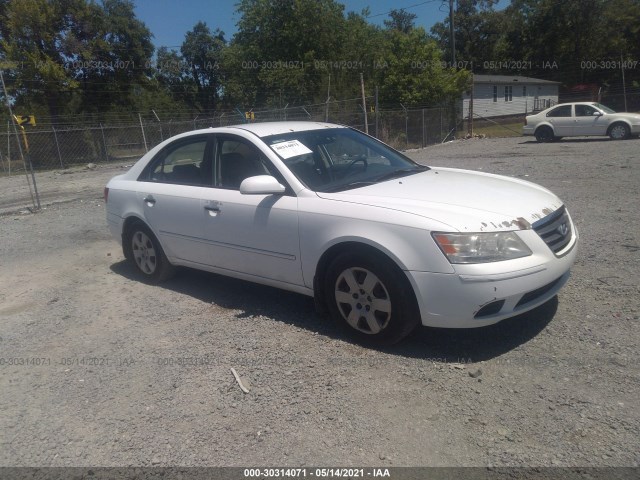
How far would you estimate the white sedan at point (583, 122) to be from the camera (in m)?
19.4

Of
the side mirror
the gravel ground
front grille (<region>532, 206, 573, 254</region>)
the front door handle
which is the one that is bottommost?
the gravel ground

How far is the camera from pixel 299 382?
11.4ft

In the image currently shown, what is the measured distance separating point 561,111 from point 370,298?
775 inches

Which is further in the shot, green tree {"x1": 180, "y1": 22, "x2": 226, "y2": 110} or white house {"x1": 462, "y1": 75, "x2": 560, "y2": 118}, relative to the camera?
green tree {"x1": 180, "y1": 22, "x2": 226, "y2": 110}

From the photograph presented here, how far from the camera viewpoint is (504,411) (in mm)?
2988

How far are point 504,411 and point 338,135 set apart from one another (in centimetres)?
300

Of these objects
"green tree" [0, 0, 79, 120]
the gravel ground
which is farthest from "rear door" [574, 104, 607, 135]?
"green tree" [0, 0, 79, 120]

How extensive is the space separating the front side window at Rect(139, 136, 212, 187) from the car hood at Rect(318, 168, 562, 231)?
1531mm

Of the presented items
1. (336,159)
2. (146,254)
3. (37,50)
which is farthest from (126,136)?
(336,159)

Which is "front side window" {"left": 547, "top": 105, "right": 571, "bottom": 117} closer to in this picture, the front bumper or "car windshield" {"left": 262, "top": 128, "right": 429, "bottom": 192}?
"car windshield" {"left": 262, "top": 128, "right": 429, "bottom": 192}

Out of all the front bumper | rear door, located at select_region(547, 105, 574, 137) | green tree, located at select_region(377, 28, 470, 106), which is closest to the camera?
the front bumper

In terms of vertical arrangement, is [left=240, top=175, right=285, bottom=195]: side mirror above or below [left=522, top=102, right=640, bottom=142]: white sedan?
above

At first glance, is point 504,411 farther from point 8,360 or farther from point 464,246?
point 8,360

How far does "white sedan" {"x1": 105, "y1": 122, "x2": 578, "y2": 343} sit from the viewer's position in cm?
343
